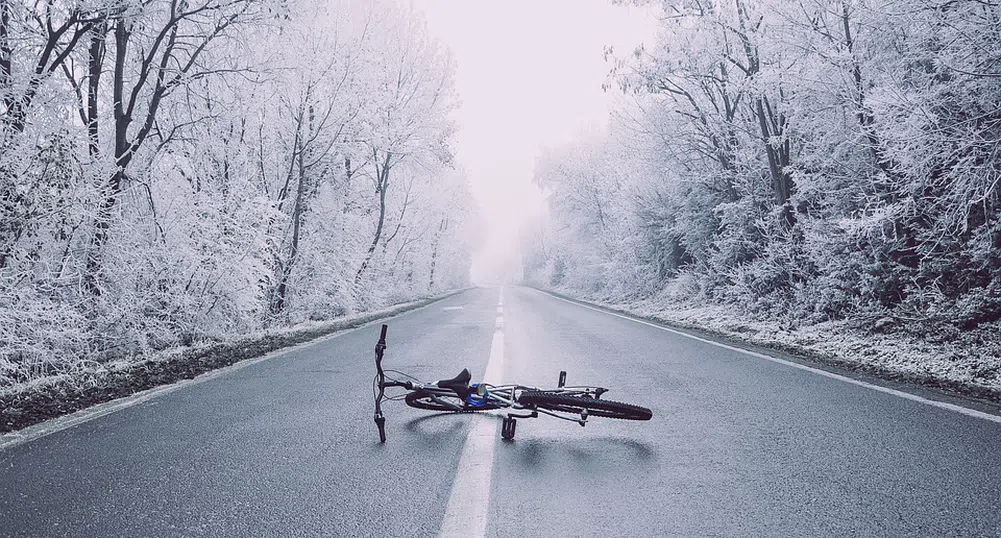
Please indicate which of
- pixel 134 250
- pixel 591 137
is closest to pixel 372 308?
pixel 134 250

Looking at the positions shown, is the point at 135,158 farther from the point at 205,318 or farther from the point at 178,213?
the point at 205,318

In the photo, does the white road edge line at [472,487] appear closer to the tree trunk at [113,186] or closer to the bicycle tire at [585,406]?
the bicycle tire at [585,406]

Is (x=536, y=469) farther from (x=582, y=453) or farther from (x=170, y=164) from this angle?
(x=170, y=164)

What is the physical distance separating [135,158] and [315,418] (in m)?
7.51

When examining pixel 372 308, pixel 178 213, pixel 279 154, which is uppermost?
pixel 279 154

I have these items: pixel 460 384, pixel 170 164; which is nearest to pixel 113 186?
pixel 170 164

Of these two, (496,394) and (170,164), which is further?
(170,164)

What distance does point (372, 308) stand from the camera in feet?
72.0

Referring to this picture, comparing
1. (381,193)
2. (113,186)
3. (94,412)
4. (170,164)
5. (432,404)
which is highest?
(381,193)

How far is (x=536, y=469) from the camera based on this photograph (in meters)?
2.96

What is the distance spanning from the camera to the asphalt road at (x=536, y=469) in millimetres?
2301

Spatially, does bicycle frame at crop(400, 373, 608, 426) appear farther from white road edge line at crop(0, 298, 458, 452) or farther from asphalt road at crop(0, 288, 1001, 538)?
white road edge line at crop(0, 298, 458, 452)

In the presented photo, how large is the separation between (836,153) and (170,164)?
12557 millimetres

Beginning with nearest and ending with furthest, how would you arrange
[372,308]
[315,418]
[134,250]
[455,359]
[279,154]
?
[315,418]
[455,359]
[134,250]
[279,154]
[372,308]
